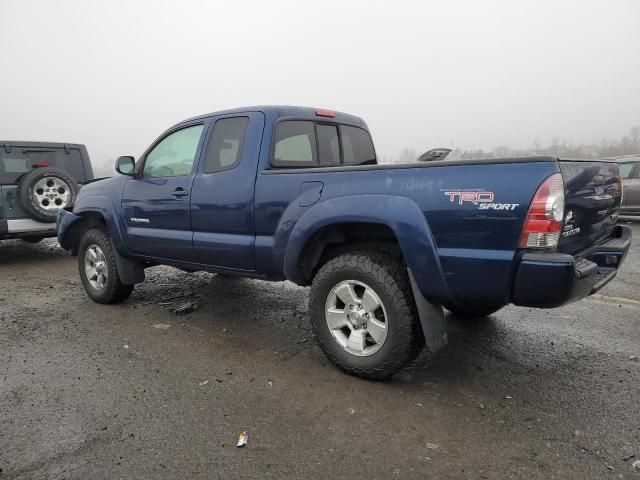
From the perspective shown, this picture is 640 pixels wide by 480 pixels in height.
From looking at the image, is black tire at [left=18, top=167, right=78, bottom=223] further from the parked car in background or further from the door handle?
the parked car in background

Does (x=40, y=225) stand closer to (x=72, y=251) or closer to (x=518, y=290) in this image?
(x=72, y=251)

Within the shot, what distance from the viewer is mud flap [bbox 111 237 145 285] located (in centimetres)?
473

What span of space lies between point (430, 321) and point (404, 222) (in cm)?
62

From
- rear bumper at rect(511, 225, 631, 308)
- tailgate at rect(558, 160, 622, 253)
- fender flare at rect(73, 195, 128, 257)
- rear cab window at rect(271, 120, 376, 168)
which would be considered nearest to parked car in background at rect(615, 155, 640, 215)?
rear cab window at rect(271, 120, 376, 168)

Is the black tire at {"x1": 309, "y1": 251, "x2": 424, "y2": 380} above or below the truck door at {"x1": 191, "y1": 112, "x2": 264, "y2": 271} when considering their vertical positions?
below

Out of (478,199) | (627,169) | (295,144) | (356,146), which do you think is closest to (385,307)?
(478,199)

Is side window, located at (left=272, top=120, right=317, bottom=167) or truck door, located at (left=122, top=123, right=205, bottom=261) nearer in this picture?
side window, located at (left=272, top=120, right=317, bottom=167)

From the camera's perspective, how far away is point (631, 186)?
10.1 metres

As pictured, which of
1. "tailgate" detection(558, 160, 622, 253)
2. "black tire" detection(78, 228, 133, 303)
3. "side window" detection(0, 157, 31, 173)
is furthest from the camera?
"side window" detection(0, 157, 31, 173)

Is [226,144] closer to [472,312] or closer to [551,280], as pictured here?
[472,312]

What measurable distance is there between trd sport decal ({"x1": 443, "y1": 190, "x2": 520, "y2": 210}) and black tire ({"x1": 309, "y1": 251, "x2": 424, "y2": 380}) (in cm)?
62

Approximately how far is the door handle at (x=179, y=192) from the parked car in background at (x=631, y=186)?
385 inches

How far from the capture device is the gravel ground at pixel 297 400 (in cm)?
224

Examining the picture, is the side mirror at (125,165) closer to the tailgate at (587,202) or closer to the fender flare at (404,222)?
the fender flare at (404,222)
